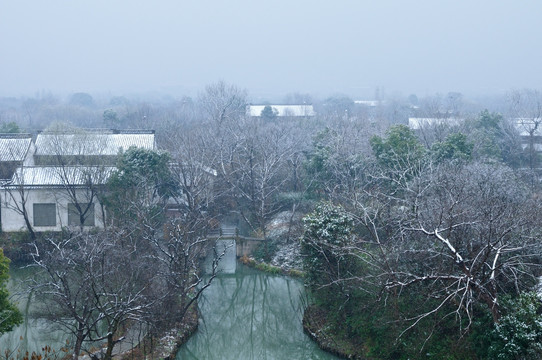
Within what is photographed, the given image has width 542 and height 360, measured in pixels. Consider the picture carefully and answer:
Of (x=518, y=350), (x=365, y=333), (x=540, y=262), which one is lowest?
(x=365, y=333)

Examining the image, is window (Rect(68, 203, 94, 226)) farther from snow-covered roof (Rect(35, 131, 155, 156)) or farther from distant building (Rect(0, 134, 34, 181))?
distant building (Rect(0, 134, 34, 181))

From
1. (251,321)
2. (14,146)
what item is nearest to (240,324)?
(251,321)

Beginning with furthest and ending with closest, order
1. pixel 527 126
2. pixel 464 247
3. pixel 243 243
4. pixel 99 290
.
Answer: pixel 527 126
pixel 243 243
pixel 99 290
pixel 464 247

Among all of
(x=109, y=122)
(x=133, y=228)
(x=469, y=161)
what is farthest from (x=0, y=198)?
(x=109, y=122)

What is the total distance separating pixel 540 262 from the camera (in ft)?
30.1

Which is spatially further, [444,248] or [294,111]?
[294,111]

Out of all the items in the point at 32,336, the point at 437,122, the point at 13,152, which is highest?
the point at 437,122

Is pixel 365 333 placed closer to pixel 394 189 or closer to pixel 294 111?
pixel 394 189

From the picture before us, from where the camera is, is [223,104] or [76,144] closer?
[76,144]

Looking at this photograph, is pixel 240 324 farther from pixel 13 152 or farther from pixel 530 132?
pixel 530 132

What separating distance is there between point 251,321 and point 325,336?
2.17 m

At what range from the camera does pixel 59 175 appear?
623 inches

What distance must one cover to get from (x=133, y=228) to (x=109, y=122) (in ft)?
78.2

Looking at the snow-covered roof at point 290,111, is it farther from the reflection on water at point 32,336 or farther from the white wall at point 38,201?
the reflection on water at point 32,336
